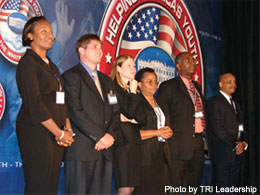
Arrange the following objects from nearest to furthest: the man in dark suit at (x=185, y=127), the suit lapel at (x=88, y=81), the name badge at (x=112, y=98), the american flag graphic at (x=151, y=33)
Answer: the suit lapel at (x=88, y=81), the name badge at (x=112, y=98), the man in dark suit at (x=185, y=127), the american flag graphic at (x=151, y=33)

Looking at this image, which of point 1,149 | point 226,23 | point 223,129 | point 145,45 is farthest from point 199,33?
point 1,149

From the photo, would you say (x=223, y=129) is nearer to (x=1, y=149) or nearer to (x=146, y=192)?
(x=146, y=192)

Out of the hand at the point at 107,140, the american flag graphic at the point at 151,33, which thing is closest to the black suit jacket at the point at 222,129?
the american flag graphic at the point at 151,33

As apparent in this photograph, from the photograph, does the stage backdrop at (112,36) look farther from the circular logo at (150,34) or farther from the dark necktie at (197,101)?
the dark necktie at (197,101)

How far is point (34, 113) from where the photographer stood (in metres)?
2.89

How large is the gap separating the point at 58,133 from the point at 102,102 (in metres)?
0.52

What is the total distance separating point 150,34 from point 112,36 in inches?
32.6

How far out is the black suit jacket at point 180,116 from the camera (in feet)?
15.1

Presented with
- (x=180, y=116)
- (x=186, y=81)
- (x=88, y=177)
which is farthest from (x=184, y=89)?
(x=88, y=177)

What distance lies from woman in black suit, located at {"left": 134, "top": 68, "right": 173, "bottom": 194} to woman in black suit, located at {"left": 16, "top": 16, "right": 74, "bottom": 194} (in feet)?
3.31

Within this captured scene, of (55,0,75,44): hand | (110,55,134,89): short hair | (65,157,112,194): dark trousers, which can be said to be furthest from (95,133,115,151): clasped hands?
(55,0,75,44): hand

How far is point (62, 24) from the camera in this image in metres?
4.13

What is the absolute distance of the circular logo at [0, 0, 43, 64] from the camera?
11.7 ft

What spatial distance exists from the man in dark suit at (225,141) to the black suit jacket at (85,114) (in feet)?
7.22
